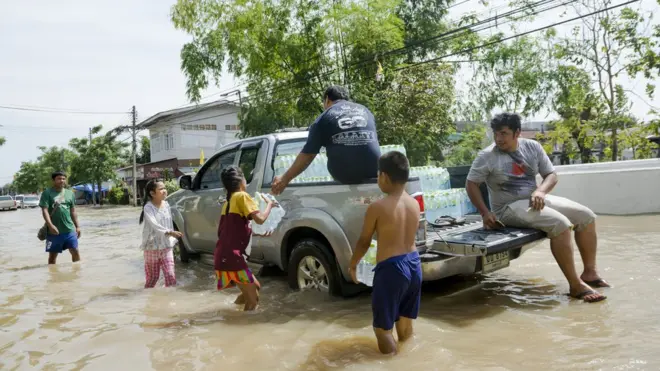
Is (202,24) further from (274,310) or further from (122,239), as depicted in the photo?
(274,310)

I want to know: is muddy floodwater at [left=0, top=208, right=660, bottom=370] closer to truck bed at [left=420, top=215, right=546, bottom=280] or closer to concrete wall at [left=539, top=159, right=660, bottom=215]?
truck bed at [left=420, top=215, right=546, bottom=280]

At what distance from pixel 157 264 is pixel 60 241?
303 centimetres

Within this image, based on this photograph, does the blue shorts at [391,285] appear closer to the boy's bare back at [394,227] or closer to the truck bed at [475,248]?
the boy's bare back at [394,227]

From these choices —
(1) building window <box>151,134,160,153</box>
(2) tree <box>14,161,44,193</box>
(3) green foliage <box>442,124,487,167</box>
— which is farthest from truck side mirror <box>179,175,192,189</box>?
(2) tree <box>14,161,44,193</box>

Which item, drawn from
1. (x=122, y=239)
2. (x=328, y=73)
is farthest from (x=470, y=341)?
(x=328, y=73)

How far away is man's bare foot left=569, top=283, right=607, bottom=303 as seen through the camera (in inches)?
176

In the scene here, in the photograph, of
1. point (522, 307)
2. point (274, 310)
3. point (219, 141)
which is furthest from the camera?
point (219, 141)

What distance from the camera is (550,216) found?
15.1 ft

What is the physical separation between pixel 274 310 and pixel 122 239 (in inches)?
402

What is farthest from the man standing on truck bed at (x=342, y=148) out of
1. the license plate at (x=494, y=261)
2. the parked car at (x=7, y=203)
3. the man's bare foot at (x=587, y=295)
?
the parked car at (x=7, y=203)

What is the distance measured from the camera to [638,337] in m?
3.56

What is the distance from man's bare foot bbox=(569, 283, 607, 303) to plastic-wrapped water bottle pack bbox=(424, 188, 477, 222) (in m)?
1.46

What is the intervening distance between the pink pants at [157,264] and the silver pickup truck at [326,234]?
71 centimetres

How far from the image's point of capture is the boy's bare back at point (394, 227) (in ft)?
10.8
